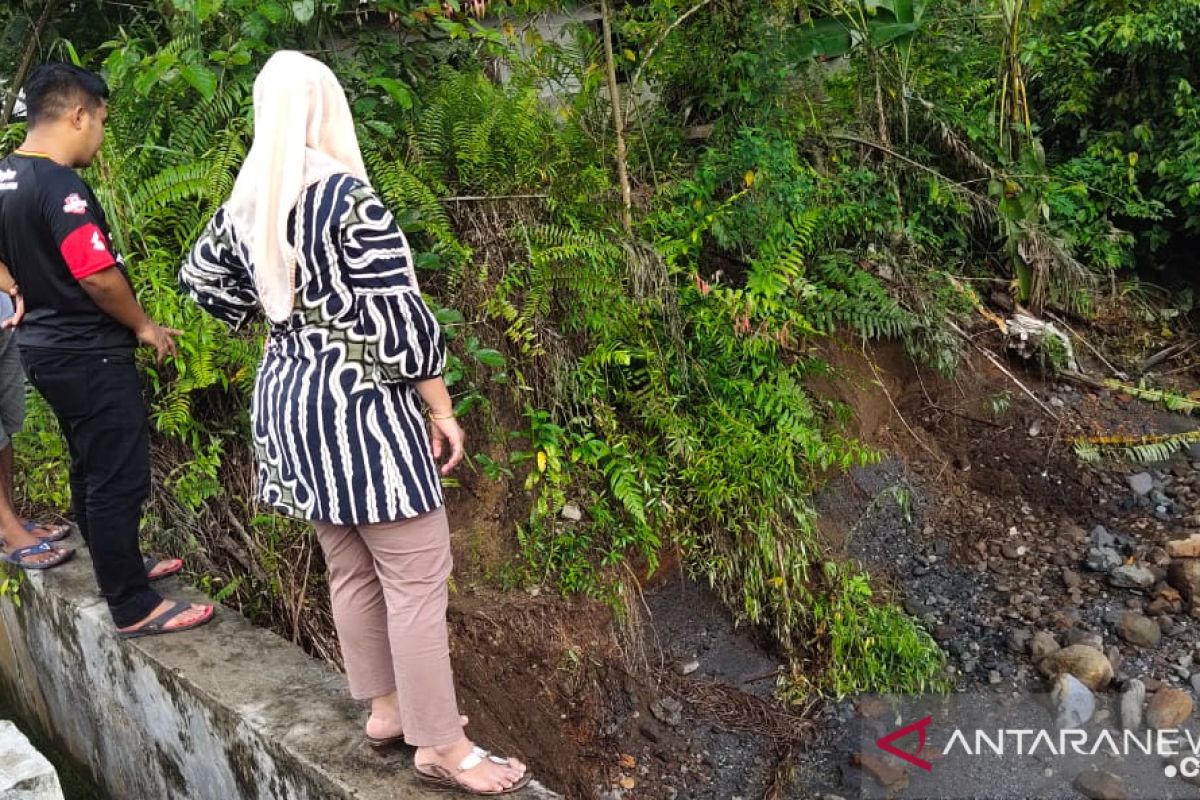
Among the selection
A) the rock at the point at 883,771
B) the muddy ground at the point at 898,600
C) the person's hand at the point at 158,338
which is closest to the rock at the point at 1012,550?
the muddy ground at the point at 898,600

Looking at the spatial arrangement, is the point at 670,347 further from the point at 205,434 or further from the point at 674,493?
the point at 205,434

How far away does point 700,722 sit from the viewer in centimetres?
407

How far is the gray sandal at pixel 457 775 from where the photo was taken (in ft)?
7.82

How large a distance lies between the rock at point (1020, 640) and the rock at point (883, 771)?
942mm

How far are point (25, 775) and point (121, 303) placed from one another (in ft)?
4.32

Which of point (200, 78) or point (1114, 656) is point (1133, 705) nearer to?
point (1114, 656)

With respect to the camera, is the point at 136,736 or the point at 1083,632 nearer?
the point at 136,736

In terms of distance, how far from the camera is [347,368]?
2154mm

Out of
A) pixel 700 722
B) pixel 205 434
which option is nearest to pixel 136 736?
pixel 205 434

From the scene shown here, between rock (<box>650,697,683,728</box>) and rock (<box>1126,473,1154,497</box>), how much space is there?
2.97m

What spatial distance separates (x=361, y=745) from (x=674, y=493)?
1.93 meters

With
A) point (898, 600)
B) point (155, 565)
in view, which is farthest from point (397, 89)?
point (898, 600)

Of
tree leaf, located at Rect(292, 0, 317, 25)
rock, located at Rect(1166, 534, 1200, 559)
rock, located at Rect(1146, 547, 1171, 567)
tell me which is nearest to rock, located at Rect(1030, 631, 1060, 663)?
rock, located at Rect(1146, 547, 1171, 567)

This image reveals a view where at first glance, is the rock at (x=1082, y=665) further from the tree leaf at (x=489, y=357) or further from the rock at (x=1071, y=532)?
the tree leaf at (x=489, y=357)
